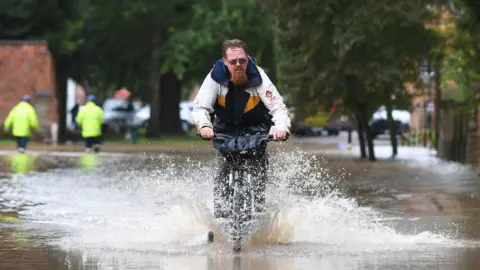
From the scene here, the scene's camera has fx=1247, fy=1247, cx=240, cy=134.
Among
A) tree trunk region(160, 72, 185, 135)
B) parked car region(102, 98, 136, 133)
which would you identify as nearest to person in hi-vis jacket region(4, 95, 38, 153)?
tree trunk region(160, 72, 185, 135)

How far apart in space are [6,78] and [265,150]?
38.3 meters

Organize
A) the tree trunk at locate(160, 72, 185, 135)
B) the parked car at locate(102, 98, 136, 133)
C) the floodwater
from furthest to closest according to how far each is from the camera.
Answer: the parked car at locate(102, 98, 136, 133) < the tree trunk at locate(160, 72, 185, 135) < the floodwater

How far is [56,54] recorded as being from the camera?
4772 cm

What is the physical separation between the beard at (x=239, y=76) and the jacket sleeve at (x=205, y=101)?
15 centimetres

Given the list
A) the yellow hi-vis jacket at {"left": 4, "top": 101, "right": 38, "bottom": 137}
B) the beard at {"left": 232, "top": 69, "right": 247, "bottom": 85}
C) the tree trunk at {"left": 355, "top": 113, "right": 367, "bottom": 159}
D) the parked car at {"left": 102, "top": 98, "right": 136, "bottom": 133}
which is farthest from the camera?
the parked car at {"left": 102, "top": 98, "right": 136, "bottom": 133}

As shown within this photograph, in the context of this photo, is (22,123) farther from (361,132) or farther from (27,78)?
(27,78)

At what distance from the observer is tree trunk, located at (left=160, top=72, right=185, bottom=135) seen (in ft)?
185

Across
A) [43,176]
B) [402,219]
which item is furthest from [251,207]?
[43,176]

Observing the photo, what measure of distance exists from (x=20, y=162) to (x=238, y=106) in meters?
17.7

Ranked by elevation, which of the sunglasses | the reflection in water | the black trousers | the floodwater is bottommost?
the floodwater

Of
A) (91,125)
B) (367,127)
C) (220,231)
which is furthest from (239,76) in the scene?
(91,125)

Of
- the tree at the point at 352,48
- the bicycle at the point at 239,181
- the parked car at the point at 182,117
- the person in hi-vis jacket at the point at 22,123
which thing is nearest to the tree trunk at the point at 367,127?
the tree at the point at 352,48

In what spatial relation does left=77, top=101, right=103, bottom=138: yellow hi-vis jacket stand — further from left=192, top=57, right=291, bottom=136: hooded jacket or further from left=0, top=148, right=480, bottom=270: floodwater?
left=192, top=57, right=291, bottom=136: hooded jacket

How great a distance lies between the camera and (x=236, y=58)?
972 centimetres
